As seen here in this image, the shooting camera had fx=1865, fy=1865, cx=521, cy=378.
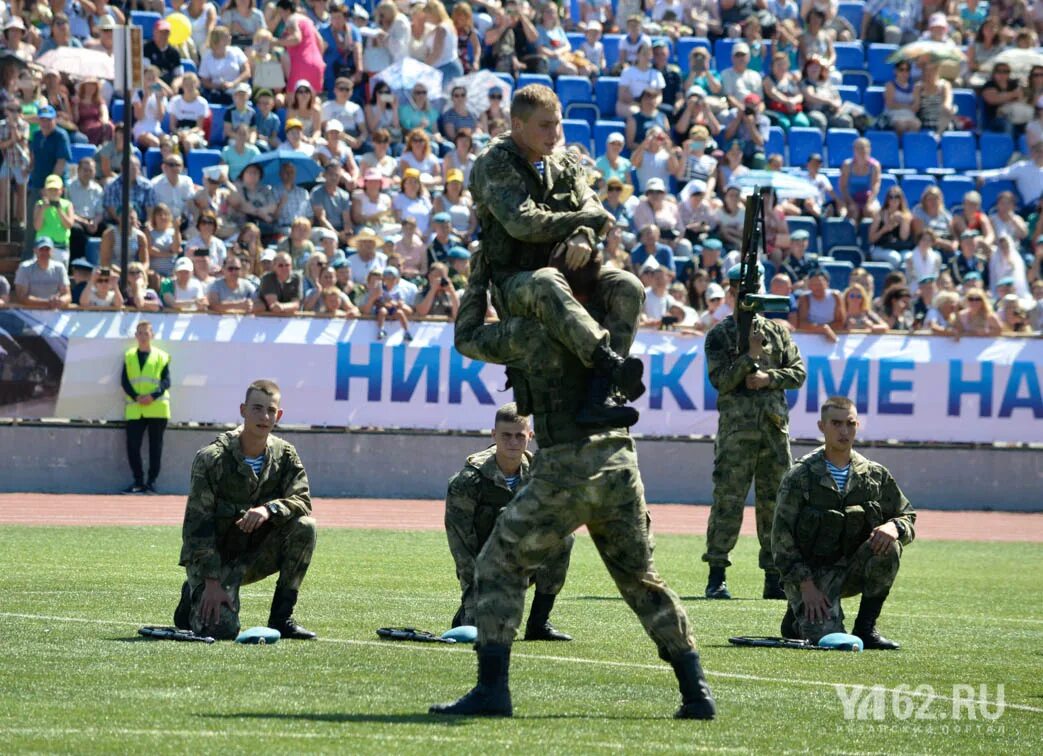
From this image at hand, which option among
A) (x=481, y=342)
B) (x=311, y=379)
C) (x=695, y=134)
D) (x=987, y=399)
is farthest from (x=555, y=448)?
(x=695, y=134)

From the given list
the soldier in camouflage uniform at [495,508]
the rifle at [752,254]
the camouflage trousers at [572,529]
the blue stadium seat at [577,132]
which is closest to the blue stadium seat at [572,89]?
the blue stadium seat at [577,132]

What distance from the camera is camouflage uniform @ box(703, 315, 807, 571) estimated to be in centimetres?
1375

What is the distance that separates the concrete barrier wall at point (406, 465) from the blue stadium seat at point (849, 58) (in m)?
9.53

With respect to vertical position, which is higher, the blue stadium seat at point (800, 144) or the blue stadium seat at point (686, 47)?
the blue stadium seat at point (686, 47)

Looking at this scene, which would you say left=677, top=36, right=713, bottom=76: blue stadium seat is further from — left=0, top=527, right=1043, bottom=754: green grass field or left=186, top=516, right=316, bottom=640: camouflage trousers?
left=186, top=516, right=316, bottom=640: camouflage trousers

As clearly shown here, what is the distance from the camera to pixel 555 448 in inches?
297

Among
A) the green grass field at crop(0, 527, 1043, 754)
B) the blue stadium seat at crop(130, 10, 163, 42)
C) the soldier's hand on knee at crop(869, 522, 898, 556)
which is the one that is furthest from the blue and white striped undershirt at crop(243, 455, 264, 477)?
the blue stadium seat at crop(130, 10, 163, 42)

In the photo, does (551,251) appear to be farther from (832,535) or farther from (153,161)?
(153,161)

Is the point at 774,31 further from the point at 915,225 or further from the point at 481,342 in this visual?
the point at 481,342

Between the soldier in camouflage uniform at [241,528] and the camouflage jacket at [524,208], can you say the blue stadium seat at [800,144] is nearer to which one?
the soldier in camouflage uniform at [241,528]

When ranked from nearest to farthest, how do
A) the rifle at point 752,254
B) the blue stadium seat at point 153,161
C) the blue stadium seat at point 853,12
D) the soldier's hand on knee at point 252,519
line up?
the soldier's hand on knee at point 252,519 → the rifle at point 752,254 → the blue stadium seat at point 153,161 → the blue stadium seat at point 853,12

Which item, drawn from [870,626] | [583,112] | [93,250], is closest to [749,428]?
[870,626]

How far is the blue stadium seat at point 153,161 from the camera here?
80.0 ft

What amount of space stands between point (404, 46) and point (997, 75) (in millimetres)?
9927
